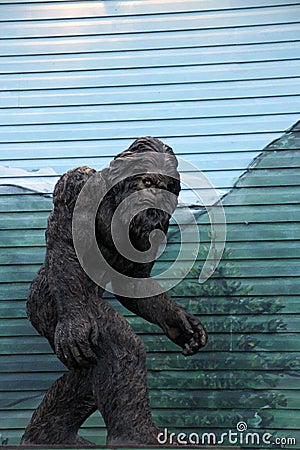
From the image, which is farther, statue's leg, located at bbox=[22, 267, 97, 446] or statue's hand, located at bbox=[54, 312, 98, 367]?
statue's leg, located at bbox=[22, 267, 97, 446]

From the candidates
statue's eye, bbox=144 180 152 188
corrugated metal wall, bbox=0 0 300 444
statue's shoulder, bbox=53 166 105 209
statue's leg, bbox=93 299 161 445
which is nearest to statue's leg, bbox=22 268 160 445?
statue's leg, bbox=93 299 161 445

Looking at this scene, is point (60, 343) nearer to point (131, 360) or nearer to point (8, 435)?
point (131, 360)

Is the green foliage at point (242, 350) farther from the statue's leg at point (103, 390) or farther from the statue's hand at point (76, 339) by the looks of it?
the statue's hand at point (76, 339)

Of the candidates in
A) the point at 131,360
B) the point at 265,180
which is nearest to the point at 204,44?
the point at 265,180

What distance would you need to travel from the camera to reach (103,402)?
312 cm

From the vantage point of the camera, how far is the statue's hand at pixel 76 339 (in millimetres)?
3082

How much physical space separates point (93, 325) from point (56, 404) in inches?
13.2

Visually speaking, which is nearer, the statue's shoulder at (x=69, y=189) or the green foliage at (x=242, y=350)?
the statue's shoulder at (x=69, y=189)

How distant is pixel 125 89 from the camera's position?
14.5 feet

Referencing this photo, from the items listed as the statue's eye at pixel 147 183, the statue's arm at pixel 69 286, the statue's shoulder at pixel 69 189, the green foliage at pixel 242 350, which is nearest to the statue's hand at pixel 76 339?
the statue's arm at pixel 69 286

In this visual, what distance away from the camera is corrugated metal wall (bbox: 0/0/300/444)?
4.32m

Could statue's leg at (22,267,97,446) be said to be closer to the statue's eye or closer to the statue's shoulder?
the statue's shoulder

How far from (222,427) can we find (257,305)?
53 cm

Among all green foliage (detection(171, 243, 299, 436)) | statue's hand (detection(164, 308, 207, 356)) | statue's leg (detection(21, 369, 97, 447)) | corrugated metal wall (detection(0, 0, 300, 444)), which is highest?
corrugated metal wall (detection(0, 0, 300, 444))
